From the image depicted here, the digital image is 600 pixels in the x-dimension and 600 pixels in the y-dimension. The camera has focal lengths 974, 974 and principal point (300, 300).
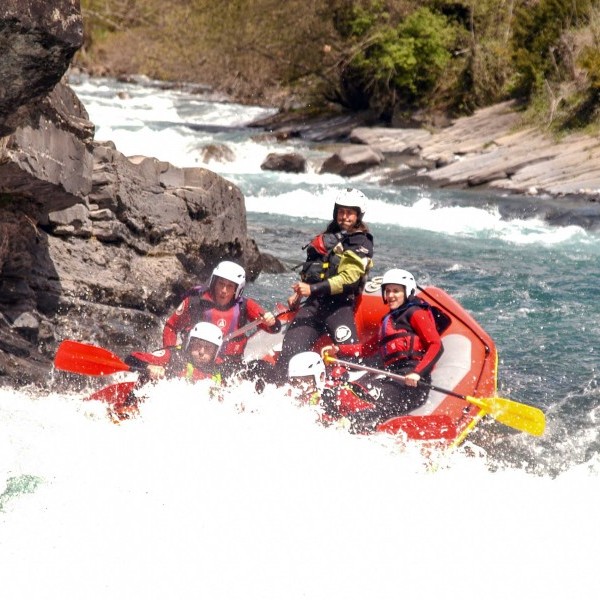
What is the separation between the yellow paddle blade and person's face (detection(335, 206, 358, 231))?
58.9 inches

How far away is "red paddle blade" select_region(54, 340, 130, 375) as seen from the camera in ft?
20.3

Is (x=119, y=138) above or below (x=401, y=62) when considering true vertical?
below

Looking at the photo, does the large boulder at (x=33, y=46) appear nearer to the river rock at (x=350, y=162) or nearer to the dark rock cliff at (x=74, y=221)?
the dark rock cliff at (x=74, y=221)

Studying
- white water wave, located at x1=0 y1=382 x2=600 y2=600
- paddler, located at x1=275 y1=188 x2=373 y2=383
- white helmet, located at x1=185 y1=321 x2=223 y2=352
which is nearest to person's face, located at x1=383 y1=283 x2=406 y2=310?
paddler, located at x1=275 y1=188 x2=373 y2=383

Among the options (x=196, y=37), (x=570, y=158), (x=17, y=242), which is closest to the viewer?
(x=17, y=242)

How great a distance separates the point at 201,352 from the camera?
610cm

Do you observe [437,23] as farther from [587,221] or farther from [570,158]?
[587,221]

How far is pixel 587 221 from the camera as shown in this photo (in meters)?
13.9

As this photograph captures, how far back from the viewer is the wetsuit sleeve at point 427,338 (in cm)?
620

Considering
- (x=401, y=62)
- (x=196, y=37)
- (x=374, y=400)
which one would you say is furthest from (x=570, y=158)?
(x=196, y=37)

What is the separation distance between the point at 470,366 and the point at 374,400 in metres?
0.84

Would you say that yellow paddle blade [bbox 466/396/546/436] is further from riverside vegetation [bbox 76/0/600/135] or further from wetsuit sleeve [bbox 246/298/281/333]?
riverside vegetation [bbox 76/0/600/135]

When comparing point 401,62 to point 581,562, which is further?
point 401,62

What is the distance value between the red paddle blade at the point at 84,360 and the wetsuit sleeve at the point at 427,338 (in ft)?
6.17
